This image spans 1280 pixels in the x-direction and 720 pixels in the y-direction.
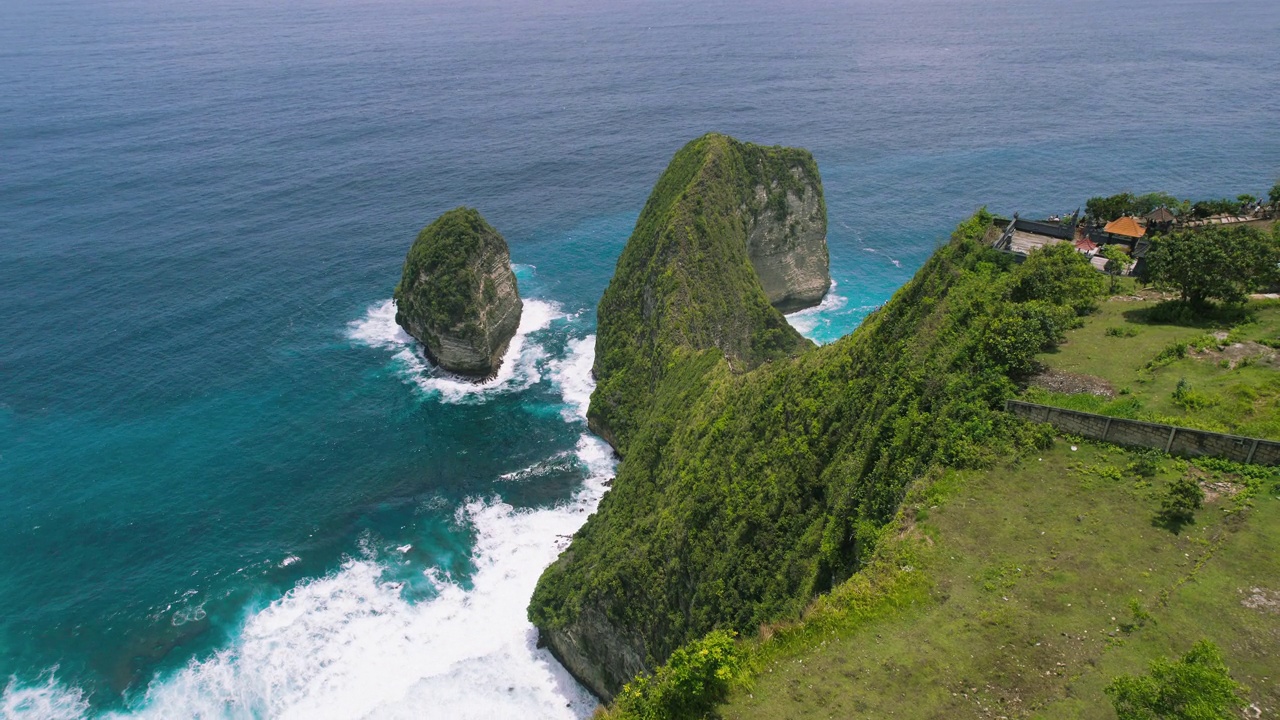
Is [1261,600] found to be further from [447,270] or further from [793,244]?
[793,244]

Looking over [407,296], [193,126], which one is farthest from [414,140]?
[407,296]

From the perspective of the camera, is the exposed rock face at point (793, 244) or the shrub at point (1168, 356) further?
the exposed rock face at point (793, 244)

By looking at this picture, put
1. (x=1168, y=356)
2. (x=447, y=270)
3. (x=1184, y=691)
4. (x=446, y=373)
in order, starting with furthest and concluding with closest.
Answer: (x=446, y=373), (x=447, y=270), (x=1168, y=356), (x=1184, y=691)

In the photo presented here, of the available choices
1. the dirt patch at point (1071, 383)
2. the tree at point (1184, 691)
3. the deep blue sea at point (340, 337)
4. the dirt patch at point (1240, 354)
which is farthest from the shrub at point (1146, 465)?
the deep blue sea at point (340, 337)

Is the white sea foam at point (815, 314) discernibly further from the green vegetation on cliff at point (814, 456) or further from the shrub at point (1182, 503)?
the shrub at point (1182, 503)

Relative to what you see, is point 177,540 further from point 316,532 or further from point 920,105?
point 920,105

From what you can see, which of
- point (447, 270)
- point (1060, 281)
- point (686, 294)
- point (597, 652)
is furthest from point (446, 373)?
point (1060, 281)
